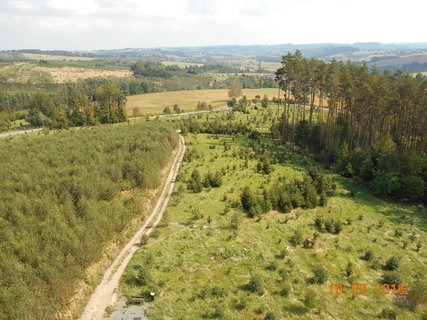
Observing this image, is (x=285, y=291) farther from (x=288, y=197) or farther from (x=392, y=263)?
(x=288, y=197)

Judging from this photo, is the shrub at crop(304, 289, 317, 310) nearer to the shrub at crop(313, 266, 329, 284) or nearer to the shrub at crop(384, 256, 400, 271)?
the shrub at crop(313, 266, 329, 284)

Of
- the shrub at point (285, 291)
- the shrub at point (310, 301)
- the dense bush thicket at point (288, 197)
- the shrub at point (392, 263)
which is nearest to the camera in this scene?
the shrub at point (310, 301)

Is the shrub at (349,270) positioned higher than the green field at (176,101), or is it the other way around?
the green field at (176,101)

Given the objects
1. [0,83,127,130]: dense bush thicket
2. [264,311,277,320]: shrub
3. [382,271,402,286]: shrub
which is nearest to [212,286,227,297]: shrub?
[264,311,277,320]: shrub

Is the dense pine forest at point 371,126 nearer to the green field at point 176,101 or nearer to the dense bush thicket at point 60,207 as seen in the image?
the dense bush thicket at point 60,207

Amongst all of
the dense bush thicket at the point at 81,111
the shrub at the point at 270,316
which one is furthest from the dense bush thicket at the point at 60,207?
the dense bush thicket at the point at 81,111

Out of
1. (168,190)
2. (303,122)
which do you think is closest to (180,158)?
(168,190)

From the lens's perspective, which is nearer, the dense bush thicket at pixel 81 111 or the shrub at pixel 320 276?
the shrub at pixel 320 276
